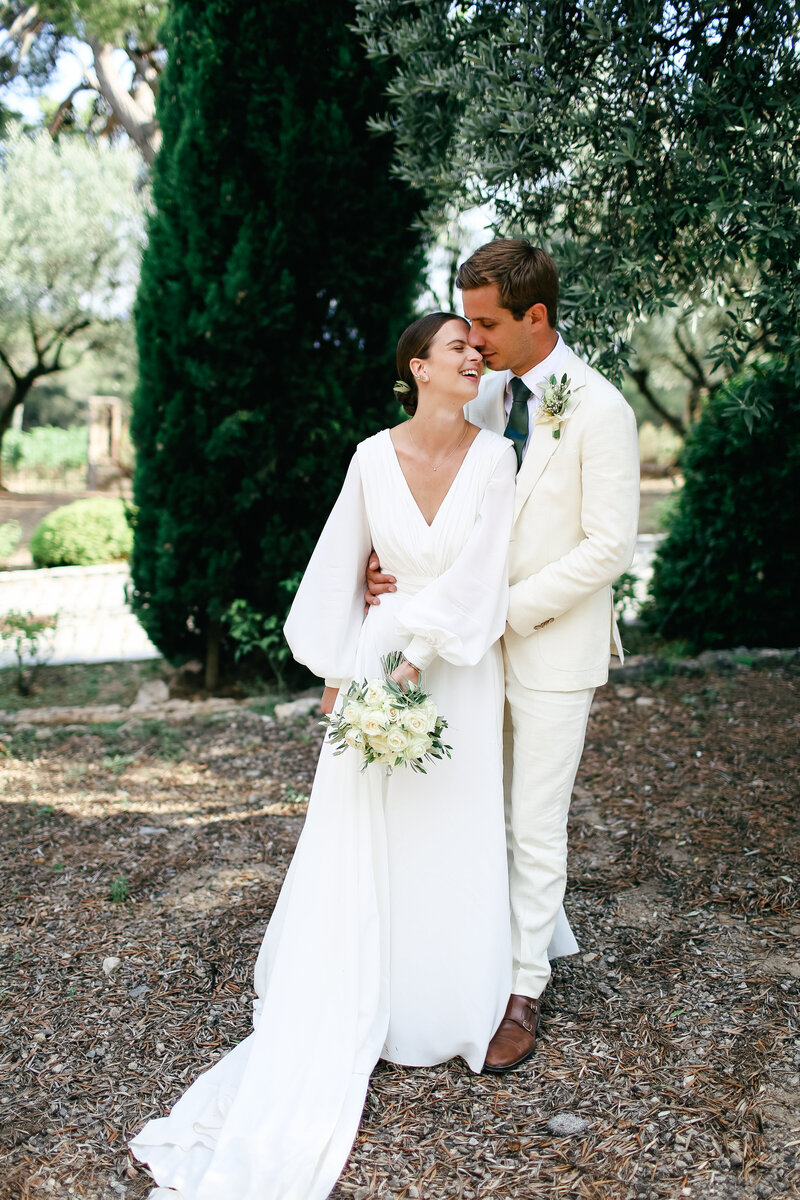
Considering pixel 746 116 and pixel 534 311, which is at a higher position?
pixel 746 116

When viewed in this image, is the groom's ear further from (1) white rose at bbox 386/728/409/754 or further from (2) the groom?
(1) white rose at bbox 386/728/409/754

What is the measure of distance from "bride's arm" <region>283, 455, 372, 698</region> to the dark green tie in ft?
1.64

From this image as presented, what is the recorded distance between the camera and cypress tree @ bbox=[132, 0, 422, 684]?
5.79 metres

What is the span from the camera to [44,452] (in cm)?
2128

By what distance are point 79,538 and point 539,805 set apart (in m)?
11.0

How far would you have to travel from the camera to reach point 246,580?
6.54 metres

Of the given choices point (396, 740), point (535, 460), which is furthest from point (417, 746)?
point (535, 460)

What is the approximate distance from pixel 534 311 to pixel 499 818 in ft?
4.89

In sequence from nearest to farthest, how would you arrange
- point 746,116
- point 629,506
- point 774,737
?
point 629,506 → point 746,116 → point 774,737

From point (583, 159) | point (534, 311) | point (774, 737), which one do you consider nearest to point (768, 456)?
point (774, 737)

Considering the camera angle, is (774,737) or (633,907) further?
(774,737)

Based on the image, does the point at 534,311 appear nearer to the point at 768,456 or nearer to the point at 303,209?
the point at 303,209

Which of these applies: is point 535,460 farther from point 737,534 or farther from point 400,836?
point 737,534

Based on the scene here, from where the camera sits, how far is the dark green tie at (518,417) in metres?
2.81
